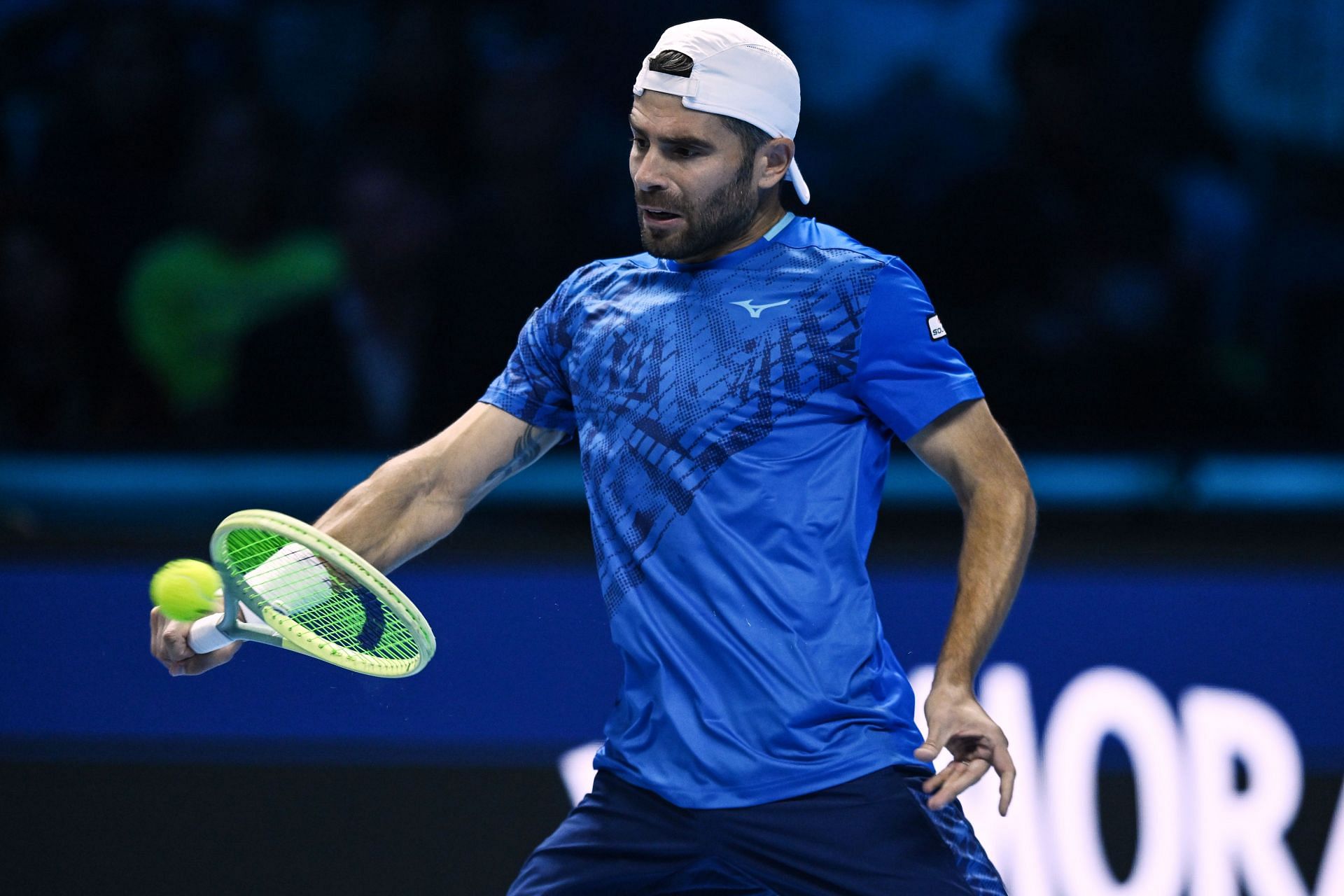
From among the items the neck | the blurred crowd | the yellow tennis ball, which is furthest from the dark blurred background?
the yellow tennis ball

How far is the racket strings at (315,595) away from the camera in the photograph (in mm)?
2754

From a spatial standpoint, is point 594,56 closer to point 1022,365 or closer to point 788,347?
point 1022,365

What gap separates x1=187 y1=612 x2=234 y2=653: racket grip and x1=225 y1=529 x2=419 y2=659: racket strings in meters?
0.09

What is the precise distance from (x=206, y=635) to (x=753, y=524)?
922mm

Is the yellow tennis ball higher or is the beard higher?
the beard

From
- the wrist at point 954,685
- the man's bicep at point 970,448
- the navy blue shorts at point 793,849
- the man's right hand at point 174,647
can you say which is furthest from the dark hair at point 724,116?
the man's right hand at point 174,647

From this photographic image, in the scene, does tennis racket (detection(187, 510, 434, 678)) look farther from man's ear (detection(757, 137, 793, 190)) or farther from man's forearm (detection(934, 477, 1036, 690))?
man's ear (detection(757, 137, 793, 190))

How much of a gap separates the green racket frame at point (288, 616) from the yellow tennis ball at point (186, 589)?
3 centimetres

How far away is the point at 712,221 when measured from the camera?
3070 mm

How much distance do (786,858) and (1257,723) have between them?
7.75ft

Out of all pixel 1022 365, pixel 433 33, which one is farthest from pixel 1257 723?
pixel 433 33

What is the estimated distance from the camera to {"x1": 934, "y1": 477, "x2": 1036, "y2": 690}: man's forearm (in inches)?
113

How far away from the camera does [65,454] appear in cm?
577

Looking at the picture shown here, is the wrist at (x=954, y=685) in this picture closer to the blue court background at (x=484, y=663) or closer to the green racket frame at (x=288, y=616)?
the green racket frame at (x=288, y=616)
